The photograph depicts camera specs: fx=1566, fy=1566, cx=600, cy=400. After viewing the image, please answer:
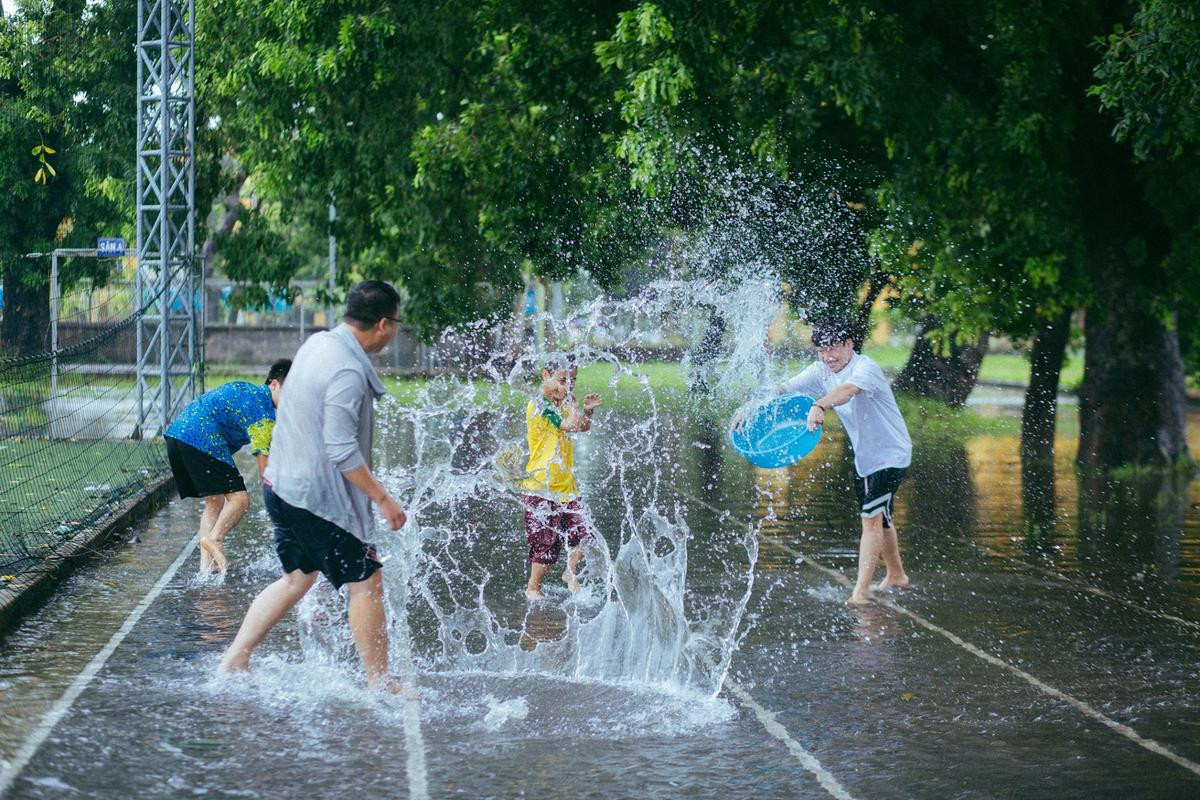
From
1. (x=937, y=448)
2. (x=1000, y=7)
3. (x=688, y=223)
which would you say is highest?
(x=1000, y=7)

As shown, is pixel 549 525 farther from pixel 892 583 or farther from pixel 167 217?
pixel 167 217

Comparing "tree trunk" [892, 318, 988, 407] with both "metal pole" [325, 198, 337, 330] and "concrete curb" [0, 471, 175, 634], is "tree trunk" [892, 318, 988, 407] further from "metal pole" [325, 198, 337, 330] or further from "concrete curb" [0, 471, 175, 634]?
"concrete curb" [0, 471, 175, 634]

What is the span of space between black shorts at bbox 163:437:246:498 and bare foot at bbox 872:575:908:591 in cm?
433

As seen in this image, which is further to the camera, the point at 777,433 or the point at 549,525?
the point at 777,433

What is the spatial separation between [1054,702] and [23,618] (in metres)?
5.64


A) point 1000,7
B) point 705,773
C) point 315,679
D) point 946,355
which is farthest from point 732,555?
point 946,355

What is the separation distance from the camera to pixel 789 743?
21.1 ft

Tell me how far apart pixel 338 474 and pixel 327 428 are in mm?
261

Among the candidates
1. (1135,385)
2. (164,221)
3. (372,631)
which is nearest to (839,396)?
(372,631)

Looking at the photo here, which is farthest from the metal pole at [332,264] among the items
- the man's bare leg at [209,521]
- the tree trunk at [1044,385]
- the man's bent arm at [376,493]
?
the man's bent arm at [376,493]

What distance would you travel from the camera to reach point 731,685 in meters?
7.49

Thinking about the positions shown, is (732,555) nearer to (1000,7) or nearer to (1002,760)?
(1002,760)

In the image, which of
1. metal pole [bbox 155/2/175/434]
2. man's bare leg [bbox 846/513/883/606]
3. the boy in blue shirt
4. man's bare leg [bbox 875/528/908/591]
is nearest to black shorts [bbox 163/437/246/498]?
the boy in blue shirt

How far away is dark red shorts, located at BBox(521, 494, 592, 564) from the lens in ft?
31.7
